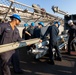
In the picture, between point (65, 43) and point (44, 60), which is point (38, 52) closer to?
point (44, 60)

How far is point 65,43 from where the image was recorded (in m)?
10.7

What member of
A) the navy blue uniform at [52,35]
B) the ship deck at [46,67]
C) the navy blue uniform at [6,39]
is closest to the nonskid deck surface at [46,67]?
the ship deck at [46,67]

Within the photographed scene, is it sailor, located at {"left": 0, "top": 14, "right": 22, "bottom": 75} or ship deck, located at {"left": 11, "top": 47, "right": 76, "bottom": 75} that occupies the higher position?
sailor, located at {"left": 0, "top": 14, "right": 22, "bottom": 75}

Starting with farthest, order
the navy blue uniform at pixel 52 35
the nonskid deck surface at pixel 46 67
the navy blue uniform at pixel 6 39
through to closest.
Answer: the navy blue uniform at pixel 52 35 → the nonskid deck surface at pixel 46 67 → the navy blue uniform at pixel 6 39

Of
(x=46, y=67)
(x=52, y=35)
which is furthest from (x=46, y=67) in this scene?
(x=52, y=35)

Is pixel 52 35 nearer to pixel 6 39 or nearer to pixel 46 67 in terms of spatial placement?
pixel 46 67

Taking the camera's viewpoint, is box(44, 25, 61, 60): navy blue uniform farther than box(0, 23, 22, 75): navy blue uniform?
Yes

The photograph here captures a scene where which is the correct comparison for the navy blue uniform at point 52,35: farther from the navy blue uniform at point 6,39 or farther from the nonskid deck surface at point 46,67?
the navy blue uniform at point 6,39

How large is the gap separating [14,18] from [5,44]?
2.41ft

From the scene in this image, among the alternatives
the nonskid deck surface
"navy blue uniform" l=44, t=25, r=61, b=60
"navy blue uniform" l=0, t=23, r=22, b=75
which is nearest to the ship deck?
the nonskid deck surface

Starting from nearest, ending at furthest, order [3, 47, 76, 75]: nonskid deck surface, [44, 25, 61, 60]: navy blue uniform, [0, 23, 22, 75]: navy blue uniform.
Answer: [0, 23, 22, 75]: navy blue uniform
[3, 47, 76, 75]: nonskid deck surface
[44, 25, 61, 60]: navy blue uniform

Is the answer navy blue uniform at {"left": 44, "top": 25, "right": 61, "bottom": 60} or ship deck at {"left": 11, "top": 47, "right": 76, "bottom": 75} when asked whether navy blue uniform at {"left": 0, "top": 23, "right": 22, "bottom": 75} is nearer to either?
ship deck at {"left": 11, "top": 47, "right": 76, "bottom": 75}

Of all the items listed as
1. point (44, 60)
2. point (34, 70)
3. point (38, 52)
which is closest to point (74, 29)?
point (44, 60)

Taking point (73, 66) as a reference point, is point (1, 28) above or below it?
above
